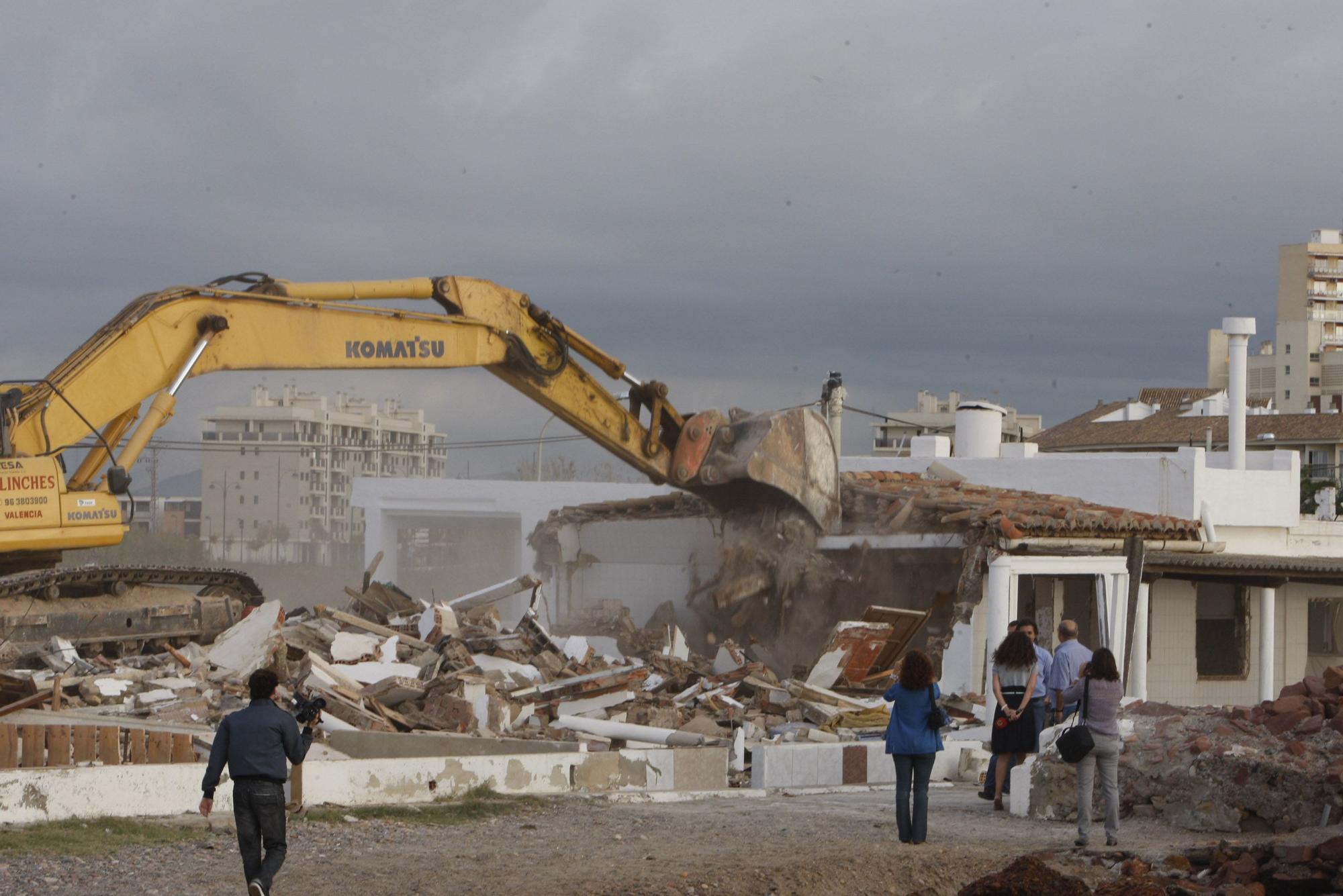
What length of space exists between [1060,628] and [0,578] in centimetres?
1309

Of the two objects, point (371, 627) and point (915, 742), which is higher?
point (915, 742)

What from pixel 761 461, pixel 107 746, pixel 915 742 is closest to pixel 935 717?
pixel 915 742

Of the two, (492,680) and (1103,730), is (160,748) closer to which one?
(492,680)

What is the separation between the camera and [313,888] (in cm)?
877

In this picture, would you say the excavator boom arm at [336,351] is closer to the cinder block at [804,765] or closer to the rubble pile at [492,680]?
the rubble pile at [492,680]

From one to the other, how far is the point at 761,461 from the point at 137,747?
10890mm

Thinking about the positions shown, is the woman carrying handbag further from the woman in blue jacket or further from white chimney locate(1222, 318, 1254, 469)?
white chimney locate(1222, 318, 1254, 469)

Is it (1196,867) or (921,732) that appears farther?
(921,732)

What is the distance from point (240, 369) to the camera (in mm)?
15305

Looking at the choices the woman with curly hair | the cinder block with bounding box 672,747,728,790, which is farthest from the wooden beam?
the woman with curly hair

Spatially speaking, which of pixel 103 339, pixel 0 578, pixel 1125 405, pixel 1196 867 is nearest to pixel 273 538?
pixel 1125 405

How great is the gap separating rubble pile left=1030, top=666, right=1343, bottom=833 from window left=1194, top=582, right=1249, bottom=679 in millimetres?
11110

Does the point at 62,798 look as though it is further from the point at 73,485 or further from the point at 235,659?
the point at 235,659

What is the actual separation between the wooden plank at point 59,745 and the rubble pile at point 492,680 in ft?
9.93
